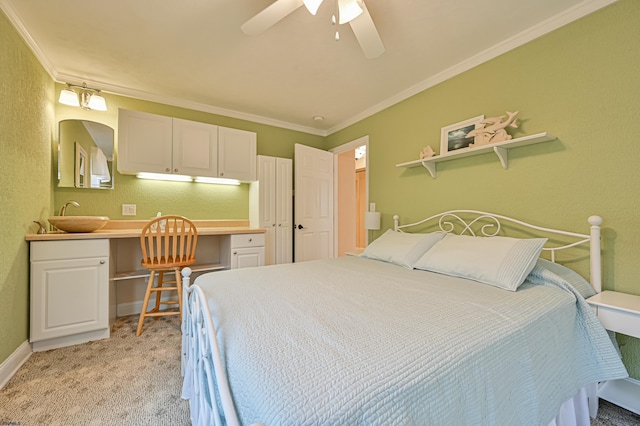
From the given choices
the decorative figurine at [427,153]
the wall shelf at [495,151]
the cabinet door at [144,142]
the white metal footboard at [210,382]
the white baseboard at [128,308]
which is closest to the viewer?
the white metal footboard at [210,382]

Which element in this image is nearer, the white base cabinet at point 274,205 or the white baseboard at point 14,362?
the white baseboard at point 14,362

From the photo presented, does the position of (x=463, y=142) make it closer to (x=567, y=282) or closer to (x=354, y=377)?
(x=567, y=282)

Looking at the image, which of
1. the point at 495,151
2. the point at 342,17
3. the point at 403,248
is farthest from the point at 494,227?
the point at 342,17

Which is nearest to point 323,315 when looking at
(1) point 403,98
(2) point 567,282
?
(2) point 567,282

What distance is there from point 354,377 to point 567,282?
4.80ft

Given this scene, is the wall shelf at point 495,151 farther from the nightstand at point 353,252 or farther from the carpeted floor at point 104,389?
the carpeted floor at point 104,389

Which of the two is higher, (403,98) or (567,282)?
(403,98)

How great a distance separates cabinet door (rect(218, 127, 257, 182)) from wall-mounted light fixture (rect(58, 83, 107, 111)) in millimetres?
1085

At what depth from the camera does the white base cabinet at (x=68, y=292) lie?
2008 mm

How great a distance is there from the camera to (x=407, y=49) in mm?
2125

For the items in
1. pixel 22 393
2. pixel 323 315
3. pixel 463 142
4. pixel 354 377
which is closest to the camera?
pixel 354 377

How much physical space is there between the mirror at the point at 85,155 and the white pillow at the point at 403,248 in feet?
9.03

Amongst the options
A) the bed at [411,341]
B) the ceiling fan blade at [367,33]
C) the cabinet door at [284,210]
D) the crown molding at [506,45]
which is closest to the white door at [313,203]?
the cabinet door at [284,210]

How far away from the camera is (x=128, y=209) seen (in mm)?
2852
